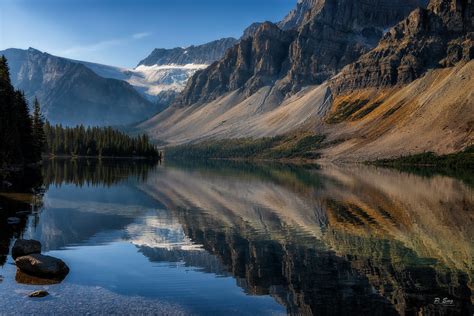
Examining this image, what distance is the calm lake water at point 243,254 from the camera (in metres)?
28.5

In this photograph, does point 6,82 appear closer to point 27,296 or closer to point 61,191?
point 61,191

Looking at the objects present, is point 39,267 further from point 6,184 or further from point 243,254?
point 6,184

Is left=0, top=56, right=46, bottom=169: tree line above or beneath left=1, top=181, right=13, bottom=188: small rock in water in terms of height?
above

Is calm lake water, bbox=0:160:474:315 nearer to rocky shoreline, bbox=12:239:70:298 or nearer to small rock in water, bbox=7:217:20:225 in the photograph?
rocky shoreline, bbox=12:239:70:298

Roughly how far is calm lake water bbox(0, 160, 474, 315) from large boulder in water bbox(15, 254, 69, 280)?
88 cm

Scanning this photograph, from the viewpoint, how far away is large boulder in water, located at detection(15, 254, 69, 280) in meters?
31.6

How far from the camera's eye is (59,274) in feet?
107

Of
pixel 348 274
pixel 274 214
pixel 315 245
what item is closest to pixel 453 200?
pixel 274 214

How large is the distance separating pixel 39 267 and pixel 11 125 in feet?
248

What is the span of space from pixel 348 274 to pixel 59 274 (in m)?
19.9

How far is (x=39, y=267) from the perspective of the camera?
31609 millimetres

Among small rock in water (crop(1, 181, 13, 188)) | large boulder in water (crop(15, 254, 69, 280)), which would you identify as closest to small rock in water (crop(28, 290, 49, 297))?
large boulder in water (crop(15, 254, 69, 280))
